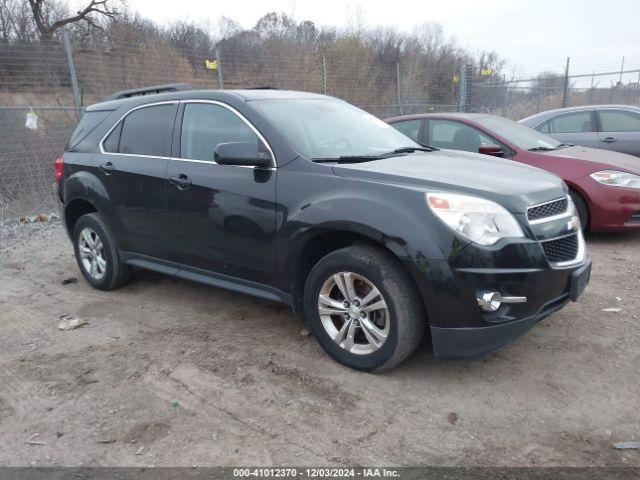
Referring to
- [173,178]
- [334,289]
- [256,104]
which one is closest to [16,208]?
[173,178]

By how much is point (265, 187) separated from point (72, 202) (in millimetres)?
2552

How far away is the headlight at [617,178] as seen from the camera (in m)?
5.75

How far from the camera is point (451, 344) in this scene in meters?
2.94

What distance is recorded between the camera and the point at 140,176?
169 inches

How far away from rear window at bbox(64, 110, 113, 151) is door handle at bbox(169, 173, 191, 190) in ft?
4.26

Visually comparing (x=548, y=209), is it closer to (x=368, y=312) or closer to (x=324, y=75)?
(x=368, y=312)

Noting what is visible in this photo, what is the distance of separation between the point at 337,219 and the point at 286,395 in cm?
108

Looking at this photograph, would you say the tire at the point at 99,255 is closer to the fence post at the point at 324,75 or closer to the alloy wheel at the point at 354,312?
the alloy wheel at the point at 354,312

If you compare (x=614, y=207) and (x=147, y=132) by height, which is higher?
(x=147, y=132)

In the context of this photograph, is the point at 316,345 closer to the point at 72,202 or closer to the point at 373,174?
the point at 373,174

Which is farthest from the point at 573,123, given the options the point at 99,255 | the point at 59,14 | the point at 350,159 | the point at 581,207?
the point at 59,14

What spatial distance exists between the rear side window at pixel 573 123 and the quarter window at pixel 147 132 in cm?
674

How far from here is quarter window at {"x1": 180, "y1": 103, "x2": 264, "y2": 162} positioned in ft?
12.5

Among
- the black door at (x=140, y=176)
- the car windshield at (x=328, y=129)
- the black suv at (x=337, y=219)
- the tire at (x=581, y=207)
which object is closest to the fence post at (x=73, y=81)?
the black suv at (x=337, y=219)
